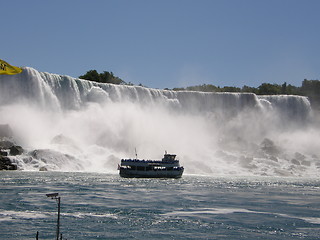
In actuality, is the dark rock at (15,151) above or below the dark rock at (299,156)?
below

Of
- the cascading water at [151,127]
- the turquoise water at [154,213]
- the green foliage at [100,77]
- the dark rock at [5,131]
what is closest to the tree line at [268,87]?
the green foliage at [100,77]

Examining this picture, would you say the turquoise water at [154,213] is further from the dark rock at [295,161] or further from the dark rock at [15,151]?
the dark rock at [295,161]

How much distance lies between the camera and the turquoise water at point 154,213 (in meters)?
23.4

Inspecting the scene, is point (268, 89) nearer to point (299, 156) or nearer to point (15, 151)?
point (299, 156)

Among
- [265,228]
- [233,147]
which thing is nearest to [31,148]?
[233,147]

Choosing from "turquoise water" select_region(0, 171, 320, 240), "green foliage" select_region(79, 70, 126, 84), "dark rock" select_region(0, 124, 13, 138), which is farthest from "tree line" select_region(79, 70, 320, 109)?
"turquoise water" select_region(0, 171, 320, 240)

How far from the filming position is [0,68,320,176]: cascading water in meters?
67.9

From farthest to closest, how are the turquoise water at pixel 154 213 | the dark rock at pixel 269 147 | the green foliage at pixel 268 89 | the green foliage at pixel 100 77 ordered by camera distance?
the green foliage at pixel 268 89
the green foliage at pixel 100 77
the dark rock at pixel 269 147
the turquoise water at pixel 154 213

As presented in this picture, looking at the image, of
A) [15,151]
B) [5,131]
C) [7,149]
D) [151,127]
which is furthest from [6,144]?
[151,127]

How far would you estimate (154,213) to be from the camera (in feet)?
94.8

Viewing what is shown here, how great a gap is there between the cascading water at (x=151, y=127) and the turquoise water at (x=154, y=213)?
26.0m

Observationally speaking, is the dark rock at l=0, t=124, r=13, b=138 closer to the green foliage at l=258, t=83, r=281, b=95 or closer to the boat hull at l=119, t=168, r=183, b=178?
the boat hull at l=119, t=168, r=183, b=178

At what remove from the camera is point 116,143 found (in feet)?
247

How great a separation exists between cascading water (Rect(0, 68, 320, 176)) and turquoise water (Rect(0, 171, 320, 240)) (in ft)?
85.4
